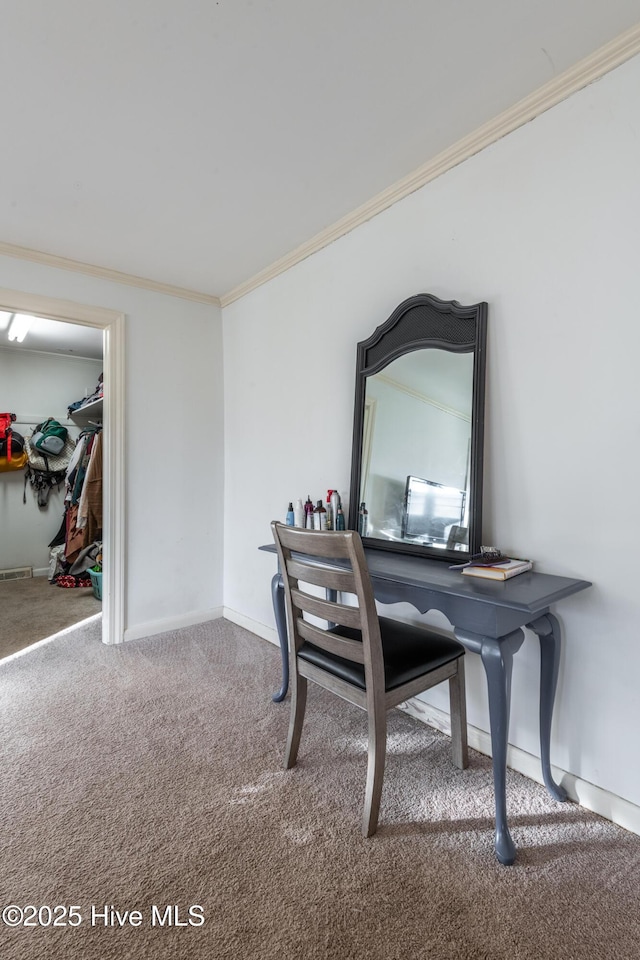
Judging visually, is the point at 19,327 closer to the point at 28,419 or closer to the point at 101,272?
the point at 28,419

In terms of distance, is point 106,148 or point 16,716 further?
point 16,716

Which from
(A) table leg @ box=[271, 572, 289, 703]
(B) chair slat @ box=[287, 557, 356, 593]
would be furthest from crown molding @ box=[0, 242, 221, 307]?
(B) chair slat @ box=[287, 557, 356, 593]

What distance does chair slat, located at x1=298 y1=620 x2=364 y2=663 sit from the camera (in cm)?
140

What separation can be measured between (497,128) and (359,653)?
1915 mm

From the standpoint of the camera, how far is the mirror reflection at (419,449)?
1774 millimetres

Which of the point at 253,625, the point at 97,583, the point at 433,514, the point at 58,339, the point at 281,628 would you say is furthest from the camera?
the point at 58,339

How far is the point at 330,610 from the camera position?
1.46 metres

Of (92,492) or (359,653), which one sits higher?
(92,492)

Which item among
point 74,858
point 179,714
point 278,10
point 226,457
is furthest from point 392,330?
point 74,858

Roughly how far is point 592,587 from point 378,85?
1.78 meters

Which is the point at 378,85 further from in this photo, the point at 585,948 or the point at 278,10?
the point at 585,948

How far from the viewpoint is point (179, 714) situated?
2078mm

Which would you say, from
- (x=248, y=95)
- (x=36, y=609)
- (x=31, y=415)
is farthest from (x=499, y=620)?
(x=31, y=415)

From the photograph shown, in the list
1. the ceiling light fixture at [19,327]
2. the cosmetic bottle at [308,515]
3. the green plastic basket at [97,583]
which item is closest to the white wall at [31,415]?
the ceiling light fixture at [19,327]
